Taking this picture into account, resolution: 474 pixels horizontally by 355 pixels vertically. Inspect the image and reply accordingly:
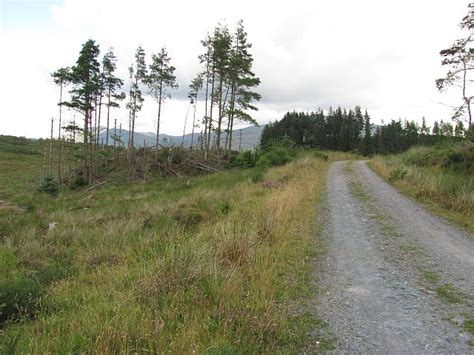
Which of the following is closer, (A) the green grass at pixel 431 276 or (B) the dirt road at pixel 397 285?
(B) the dirt road at pixel 397 285

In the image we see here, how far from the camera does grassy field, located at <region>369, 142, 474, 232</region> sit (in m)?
9.59

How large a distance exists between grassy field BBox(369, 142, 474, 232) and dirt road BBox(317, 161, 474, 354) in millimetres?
1043

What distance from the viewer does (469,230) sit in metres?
7.89

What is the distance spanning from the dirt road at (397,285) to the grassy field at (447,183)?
1043mm

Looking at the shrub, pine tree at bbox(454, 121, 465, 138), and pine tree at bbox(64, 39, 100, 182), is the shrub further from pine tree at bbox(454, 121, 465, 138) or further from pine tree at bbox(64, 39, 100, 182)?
pine tree at bbox(64, 39, 100, 182)

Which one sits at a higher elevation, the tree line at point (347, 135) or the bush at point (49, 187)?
the tree line at point (347, 135)

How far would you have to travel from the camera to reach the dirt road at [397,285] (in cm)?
342

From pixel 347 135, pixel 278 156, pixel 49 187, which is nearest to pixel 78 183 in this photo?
pixel 49 187

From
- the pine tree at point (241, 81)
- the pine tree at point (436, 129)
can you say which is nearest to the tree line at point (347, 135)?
the pine tree at point (436, 129)

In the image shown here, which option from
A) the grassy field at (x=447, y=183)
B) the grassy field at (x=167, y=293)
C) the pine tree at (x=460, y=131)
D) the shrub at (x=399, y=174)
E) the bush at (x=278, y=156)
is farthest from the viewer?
the bush at (x=278, y=156)

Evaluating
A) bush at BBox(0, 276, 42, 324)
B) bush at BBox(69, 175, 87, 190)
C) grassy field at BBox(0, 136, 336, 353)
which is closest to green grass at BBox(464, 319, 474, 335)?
grassy field at BBox(0, 136, 336, 353)

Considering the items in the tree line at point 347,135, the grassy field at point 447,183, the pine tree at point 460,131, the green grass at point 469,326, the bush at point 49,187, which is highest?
the tree line at point 347,135

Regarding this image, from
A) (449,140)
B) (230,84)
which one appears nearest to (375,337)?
(449,140)

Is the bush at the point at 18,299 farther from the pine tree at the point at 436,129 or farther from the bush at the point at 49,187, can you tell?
the pine tree at the point at 436,129
